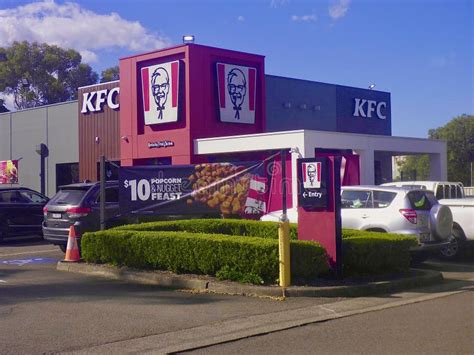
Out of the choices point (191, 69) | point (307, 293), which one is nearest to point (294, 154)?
point (191, 69)

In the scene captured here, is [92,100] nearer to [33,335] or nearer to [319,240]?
[319,240]

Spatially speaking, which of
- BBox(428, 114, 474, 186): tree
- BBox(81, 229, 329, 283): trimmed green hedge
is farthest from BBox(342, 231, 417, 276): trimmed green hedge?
BBox(428, 114, 474, 186): tree

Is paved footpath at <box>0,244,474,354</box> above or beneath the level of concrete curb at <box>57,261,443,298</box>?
beneath

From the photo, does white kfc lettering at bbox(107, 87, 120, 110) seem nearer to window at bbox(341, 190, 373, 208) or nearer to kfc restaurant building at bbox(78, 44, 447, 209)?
kfc restaurant building at bbox(78, 44, 447, 209)

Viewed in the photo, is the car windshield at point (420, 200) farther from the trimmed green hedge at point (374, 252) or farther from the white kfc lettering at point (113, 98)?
the white kfc lettering at point (113, 98)

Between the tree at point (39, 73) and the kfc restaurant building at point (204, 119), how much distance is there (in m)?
27.8

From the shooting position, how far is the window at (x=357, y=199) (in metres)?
12.6

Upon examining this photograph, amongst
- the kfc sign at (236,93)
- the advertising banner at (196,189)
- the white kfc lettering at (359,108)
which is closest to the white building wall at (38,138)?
the kfc sign at (236,93)

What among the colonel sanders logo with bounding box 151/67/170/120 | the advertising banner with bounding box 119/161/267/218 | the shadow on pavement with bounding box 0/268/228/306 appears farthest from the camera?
the colonel sanders logo with bounding box 151/67/170/120

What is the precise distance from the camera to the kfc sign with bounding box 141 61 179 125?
78.1ft

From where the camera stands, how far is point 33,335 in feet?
23.6

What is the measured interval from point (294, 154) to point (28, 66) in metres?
41.9

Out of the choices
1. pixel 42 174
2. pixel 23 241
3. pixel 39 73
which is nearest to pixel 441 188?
pixel 23 241

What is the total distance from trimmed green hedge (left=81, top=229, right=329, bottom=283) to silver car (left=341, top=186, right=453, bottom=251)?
2.75 m
